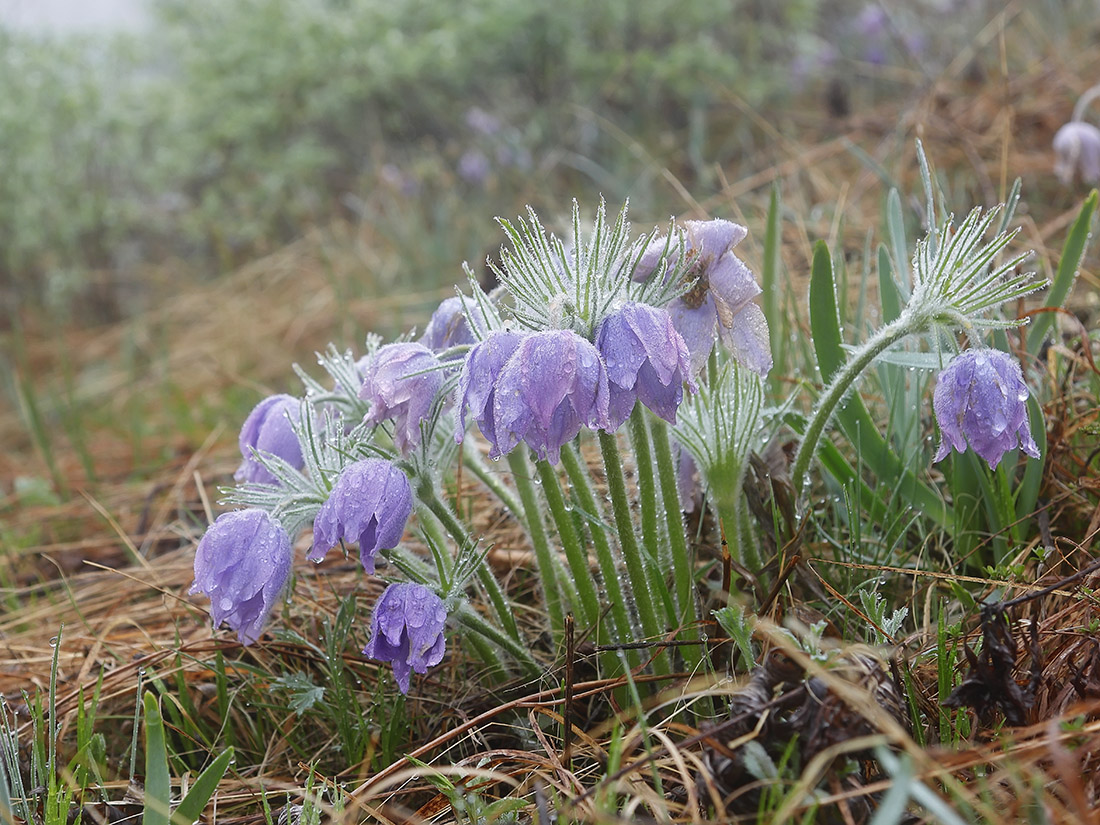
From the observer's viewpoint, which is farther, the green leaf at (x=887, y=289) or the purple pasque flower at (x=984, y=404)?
the green leaf at (x=887, y=289)

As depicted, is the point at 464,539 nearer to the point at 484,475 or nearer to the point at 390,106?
the point at 484,475

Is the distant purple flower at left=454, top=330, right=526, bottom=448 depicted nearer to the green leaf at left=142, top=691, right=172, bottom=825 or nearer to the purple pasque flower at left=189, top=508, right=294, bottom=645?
the purple pasque flower at left=189, top=508, right=294, bottom=645

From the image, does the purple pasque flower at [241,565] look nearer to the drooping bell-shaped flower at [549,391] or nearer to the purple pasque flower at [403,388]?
the purple pasque flower at [403,388]

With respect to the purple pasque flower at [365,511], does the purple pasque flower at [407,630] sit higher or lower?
lower

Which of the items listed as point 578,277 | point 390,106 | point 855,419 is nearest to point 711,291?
point 578,277

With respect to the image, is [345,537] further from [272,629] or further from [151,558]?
[151,558]

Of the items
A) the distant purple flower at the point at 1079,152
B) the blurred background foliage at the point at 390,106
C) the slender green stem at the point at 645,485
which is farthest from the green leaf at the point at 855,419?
the blurred background foliage at the point at 390,106
